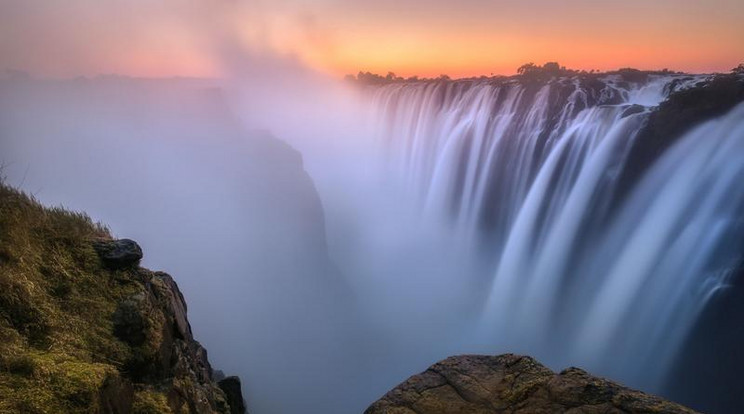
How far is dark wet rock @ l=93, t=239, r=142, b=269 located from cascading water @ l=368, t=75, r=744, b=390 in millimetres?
11929

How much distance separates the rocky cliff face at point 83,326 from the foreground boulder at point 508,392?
7.09ft

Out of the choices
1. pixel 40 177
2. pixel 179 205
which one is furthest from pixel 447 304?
pixel 40 177

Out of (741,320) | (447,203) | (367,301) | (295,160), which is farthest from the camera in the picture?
(295,160)

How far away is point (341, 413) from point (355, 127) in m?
30.0

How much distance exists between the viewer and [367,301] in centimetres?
2795

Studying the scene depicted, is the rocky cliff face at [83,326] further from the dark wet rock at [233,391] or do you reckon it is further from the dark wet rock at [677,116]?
the dark wet rock at [677,116]

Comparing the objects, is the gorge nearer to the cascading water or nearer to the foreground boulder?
the cascading water

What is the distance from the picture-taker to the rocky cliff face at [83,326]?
8.77 ft

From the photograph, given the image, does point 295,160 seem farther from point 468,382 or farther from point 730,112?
point 468,382

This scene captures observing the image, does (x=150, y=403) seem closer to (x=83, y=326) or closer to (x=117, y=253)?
(x=83, y=326)

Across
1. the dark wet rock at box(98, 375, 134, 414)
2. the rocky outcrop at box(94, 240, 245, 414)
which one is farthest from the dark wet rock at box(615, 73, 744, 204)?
the dark wet rock at box(98, 375, 134, 414)

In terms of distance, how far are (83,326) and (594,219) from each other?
14.1 metres

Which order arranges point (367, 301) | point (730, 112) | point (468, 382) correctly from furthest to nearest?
point (367, 301) → point (730, 112) → point (468, 382)

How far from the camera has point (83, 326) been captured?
3.51m
